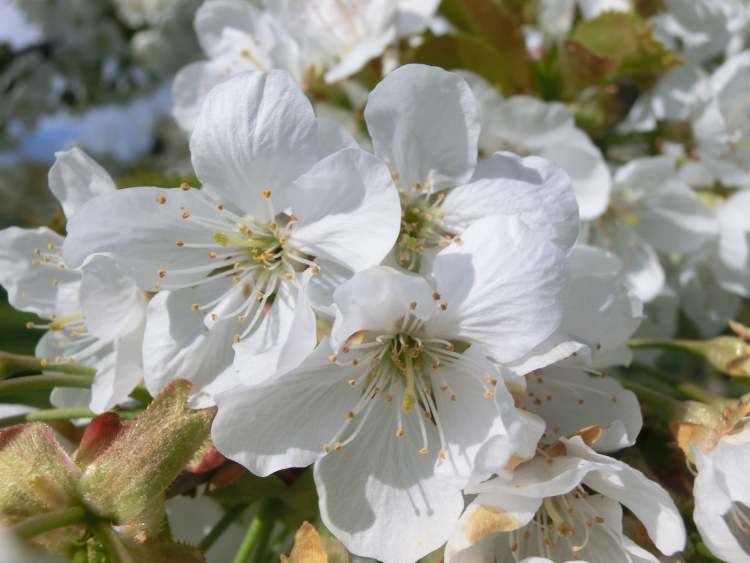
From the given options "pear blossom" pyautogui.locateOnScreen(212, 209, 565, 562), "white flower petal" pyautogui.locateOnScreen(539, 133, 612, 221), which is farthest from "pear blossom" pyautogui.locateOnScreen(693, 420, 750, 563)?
"white flower petal" pyautogui.locateOnScreen(539, 133, 612, 221)

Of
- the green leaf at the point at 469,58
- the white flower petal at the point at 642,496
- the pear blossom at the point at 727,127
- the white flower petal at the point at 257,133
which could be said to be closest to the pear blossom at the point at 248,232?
the white flower petal at the point at 257,133

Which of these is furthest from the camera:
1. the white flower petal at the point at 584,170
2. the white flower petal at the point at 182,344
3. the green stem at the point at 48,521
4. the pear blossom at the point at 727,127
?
the pear blossom at the point at 727,127

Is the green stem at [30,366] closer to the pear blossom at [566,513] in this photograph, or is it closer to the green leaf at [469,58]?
the pear blossom at [566,513]

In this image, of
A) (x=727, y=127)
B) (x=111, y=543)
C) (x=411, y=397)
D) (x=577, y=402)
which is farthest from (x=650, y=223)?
(x=111, y=543)

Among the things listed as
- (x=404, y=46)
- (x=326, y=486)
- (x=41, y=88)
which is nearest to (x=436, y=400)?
(x=326, y=486)

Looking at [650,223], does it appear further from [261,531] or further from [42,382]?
[42,382]
